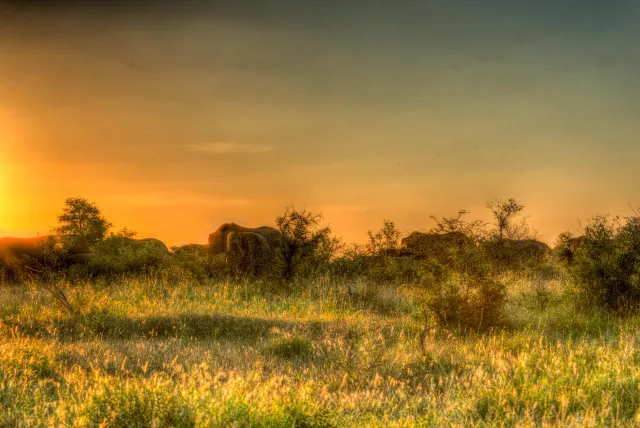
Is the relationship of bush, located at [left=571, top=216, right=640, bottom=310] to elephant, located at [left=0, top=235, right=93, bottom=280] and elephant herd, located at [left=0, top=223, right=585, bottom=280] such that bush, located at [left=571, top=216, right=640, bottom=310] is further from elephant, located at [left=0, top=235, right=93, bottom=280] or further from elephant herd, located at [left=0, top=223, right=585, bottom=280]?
elephant, located at [left=0, top=235, right=93, bottom=280]

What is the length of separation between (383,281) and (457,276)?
9594 millimetres

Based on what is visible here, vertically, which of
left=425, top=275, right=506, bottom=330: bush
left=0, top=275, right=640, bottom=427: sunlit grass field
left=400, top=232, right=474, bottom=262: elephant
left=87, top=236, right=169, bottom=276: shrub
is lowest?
left=0, top=275, right=640, bottom=427: sunlit grass field

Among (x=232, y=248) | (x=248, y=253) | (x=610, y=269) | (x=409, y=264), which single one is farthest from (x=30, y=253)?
(x=610, y=269)

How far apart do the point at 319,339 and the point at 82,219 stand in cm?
4261

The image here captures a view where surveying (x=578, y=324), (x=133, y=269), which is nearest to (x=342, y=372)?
(x=578, y=324)

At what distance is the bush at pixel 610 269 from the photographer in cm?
1605

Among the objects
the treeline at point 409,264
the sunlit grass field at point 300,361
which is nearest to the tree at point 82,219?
the treeline at point 409,264

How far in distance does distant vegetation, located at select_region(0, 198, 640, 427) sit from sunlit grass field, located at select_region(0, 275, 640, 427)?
0.13 feet

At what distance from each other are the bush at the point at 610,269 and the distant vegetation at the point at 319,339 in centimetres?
5

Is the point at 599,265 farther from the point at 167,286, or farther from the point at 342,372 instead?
the point at 167,286

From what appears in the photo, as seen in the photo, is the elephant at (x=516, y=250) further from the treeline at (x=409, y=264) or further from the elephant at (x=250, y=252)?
the elephant at (x=250, y=252)

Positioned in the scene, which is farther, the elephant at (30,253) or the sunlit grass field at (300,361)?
the elephant at (30,253)

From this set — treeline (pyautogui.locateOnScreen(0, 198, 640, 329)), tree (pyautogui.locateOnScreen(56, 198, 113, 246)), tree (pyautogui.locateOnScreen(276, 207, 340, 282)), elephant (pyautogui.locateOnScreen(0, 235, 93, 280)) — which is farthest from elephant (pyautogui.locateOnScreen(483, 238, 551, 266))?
tree (pyautogui.locateOnScreen(56, 198, 113, 246))

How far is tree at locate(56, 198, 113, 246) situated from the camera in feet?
162
